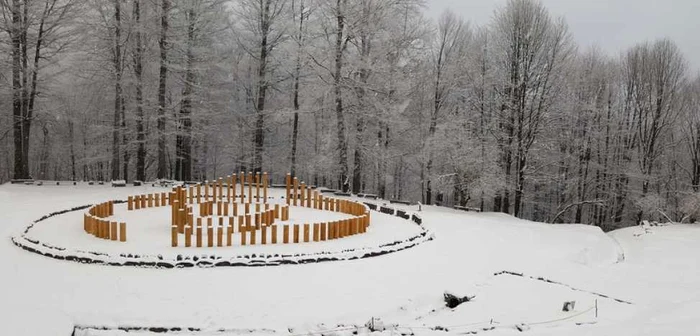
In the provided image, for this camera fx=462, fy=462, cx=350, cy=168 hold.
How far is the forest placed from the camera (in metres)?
20.0

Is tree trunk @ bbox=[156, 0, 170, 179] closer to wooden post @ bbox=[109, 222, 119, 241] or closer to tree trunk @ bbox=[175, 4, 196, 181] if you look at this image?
tree trunk @ bbox=[175, 4, 196, 181]

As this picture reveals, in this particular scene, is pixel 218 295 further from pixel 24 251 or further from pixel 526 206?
pixel 526 206

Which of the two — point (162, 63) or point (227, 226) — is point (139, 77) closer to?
point (162, 63)

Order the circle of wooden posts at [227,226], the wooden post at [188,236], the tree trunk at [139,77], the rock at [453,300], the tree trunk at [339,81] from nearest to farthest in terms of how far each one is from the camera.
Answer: the rock at [453,300]
the wooden post at [188,236]
the circle of wooden posts at [227,226]
the tree trunk at [339,81]
the tree trunk at [139,77]

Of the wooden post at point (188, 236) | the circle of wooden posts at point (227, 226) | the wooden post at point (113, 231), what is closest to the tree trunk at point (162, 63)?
the circle of wooden posts at point (227, 226)

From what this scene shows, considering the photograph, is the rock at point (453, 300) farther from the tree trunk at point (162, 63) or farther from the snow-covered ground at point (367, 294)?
the tree trunk at point (162, 63)

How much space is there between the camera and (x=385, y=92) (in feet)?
69.0

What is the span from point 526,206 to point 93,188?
2833cm

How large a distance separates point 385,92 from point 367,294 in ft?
47.7

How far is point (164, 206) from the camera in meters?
14.8

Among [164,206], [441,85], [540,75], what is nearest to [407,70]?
[441,85]

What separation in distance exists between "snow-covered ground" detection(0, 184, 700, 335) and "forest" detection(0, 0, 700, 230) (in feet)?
32.1

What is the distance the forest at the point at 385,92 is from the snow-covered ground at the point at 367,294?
977cm

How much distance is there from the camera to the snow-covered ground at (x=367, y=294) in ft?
21.1
